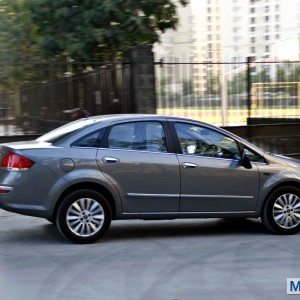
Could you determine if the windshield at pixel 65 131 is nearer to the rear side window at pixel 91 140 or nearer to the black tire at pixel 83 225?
the rear side window at pixel 91 140

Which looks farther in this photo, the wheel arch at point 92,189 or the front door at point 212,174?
the front door at point 212,174

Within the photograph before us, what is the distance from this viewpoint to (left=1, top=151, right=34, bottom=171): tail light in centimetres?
679

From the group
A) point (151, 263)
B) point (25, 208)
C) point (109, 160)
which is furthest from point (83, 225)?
point (151, 263)

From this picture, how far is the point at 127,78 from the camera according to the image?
41.4 feet

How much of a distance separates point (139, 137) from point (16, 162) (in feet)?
5.15

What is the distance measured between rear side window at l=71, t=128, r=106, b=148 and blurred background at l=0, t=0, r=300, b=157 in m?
5.32

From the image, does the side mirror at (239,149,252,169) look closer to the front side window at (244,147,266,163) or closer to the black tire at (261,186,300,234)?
the front side window at (244,147,266,163)

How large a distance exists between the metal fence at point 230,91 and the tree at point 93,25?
1.62 m

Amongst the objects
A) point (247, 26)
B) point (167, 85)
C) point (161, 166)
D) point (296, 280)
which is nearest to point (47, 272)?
point (161, 166)

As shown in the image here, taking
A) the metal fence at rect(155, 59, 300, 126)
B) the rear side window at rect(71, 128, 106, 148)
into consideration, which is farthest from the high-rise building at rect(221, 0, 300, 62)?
the rear side window at rect(71, 128, 106, 148)

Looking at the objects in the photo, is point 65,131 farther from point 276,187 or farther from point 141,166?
point 276,187

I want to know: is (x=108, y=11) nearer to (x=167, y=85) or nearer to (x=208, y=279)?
(x=167, y=85)

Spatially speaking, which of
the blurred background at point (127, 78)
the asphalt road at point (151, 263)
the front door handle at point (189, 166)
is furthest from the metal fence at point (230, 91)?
the front door handle at point (189, 166)

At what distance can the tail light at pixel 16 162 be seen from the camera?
679 centimetres
